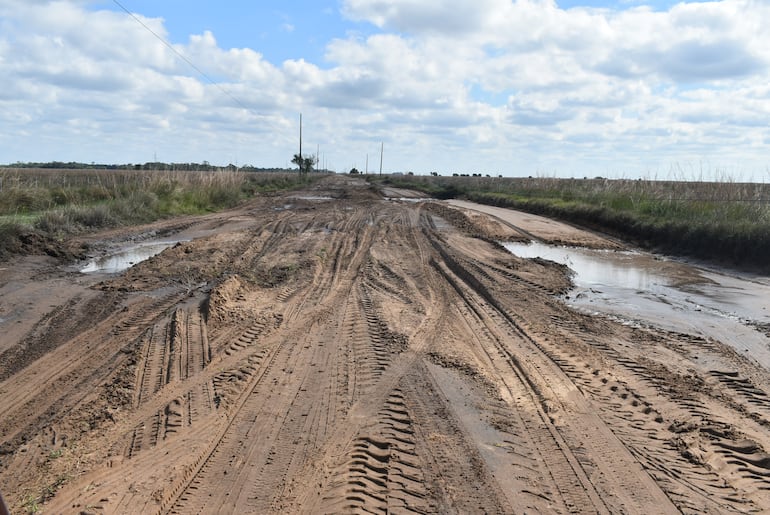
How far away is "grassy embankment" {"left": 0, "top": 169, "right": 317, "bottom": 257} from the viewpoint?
15.1 metres

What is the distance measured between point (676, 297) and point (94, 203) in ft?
65.5

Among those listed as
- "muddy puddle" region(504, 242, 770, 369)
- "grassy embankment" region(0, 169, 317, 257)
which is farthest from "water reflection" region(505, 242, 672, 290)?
"grassy embankment" region(0, 169, 317, 257)

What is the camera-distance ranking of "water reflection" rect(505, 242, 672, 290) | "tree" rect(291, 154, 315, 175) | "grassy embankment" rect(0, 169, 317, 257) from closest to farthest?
"water reflection" rect(505, 242, 672, 290) → "grassy embankment" rect(0, 169, 317, 257) → "tree" rect(291, 154, 315, 175)

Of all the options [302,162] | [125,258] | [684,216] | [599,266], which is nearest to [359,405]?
[125,258]

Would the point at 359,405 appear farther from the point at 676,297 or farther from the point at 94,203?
the point at 94,203

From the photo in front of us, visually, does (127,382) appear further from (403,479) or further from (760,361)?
(760,361)

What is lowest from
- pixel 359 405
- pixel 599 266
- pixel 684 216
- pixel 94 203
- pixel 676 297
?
pixel 359 405

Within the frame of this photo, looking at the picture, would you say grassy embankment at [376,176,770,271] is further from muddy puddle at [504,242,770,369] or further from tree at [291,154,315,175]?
tree at [291,154,315,175]

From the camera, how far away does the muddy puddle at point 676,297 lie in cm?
809

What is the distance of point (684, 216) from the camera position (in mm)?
17922

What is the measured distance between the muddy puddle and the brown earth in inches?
25.4

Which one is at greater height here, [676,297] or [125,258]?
[676,297]

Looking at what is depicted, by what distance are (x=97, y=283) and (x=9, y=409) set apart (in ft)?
18.6

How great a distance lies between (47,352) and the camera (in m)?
6.31
